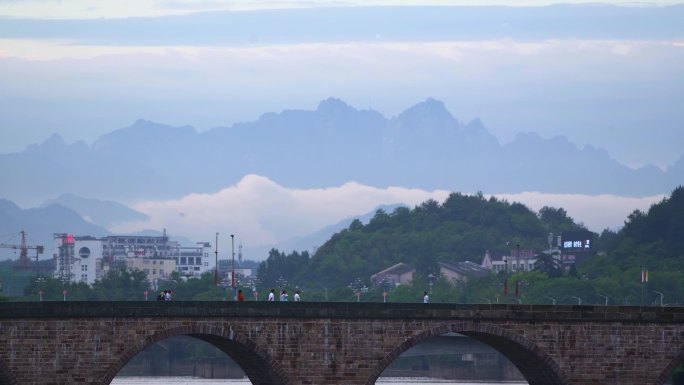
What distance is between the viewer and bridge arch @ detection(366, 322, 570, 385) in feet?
277

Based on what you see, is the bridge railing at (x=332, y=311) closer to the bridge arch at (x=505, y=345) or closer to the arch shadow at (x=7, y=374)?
the bridge arch at (x=505, y=345)

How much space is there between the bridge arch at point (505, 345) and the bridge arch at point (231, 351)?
463 centimetres

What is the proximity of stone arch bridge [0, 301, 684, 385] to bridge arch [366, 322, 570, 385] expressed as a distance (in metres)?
0.05

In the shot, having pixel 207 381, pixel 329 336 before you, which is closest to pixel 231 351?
pixel 329 336

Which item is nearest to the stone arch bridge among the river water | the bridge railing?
the bridge railing

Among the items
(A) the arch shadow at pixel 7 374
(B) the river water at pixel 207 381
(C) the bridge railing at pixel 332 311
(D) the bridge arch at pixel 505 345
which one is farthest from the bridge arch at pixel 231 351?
(B) the river water at pixel 207 381

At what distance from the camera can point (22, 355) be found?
78688mm

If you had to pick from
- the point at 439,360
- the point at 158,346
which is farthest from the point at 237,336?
the point at 158,346

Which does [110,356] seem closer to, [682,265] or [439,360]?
[439,360]

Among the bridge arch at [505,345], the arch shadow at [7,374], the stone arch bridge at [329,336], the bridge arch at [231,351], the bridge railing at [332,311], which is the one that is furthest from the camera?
the bridge arch at [505,345]

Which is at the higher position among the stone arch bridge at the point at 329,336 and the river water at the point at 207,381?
the stone arch bridge at the point at 329,336

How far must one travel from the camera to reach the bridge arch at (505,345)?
8456 centimetres

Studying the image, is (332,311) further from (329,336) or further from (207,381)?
(207,381)

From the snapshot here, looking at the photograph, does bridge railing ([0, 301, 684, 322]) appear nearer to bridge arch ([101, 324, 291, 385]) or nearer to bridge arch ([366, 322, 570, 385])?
bridge arch ([366, 322, 570, 385])
